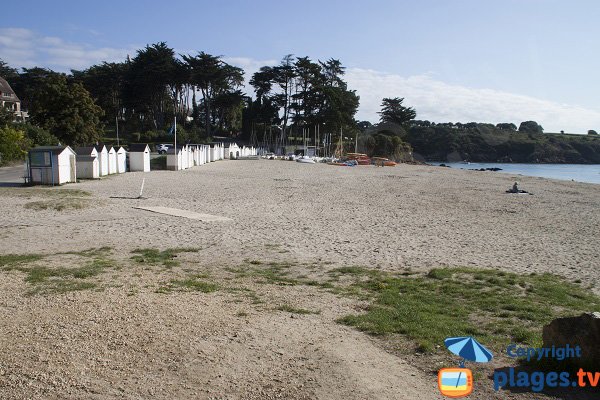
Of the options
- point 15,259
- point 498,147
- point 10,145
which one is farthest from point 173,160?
point 498,147

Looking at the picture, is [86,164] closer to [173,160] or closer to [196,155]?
[173,160]

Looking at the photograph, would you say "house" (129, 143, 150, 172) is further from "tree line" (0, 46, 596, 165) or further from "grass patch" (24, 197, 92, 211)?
"tree line" (0, 46, 596, 165)

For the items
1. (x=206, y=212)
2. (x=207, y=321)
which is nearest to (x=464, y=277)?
(x=207, y=321)

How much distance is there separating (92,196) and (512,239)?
16.8 metres

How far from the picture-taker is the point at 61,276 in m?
8.45

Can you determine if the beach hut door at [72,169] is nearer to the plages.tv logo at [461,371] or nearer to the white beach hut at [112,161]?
the white beach hut at [112,161]

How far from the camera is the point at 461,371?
4.92 metres

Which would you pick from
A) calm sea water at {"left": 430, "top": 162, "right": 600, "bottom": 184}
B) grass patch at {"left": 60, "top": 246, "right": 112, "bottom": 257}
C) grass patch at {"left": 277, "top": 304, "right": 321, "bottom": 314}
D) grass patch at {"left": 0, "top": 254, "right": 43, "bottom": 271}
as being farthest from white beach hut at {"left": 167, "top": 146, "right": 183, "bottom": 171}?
calm sea water at {"left": 430, "top": 162, "right": 600, "bottom": 184}

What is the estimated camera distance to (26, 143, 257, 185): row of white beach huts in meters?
24.3

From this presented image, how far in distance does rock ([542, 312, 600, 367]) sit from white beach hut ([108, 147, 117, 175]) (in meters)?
32.3

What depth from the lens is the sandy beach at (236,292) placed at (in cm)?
466

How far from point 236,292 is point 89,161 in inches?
950

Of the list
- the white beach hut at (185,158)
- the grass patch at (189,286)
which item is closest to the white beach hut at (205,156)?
the white beach hut at (185,158)

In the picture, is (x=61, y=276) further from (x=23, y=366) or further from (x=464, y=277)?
(x=464, y=277)
